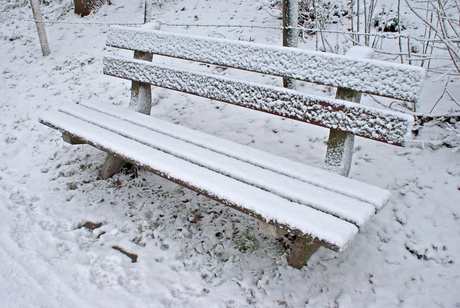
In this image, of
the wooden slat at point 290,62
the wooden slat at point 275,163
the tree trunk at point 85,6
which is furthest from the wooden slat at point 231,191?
the tree trunk at point 85,6

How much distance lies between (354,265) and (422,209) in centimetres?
65

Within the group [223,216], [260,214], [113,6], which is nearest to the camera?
[260,214]

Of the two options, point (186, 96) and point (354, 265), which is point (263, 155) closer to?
point (354, 265)

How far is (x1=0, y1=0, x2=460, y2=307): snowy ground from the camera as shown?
1760 millimetres

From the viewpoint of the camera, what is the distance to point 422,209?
2164 mm

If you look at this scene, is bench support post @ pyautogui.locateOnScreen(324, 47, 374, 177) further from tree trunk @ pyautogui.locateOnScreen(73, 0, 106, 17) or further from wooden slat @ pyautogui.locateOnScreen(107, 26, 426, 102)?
tree trunk @ pyautogui.locateOnScreen(73, 0, 106, 17)

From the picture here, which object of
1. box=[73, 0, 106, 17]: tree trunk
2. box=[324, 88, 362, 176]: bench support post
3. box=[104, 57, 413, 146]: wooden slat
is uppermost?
box=[73, 0, 106, 17]: tree trunk

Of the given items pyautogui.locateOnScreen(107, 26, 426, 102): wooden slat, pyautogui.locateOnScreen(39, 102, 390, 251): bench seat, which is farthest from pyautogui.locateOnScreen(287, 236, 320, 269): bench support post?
pyautogui.locateOnScreen(107, 26, 426, 102): wooden slat

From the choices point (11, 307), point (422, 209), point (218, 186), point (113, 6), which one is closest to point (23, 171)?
point (11, 307)

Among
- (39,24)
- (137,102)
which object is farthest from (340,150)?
(39,24)

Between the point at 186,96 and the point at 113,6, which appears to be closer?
the point at 186,96

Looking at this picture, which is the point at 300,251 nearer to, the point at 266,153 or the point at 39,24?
the point at 266,153

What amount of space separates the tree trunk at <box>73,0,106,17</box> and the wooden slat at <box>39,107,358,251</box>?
20.3 feet

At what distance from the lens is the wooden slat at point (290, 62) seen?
1.71 metres
